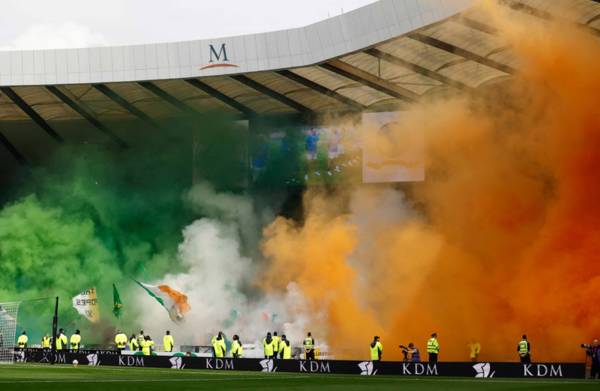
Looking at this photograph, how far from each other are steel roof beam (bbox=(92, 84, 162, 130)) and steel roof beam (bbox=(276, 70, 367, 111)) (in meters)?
10.1

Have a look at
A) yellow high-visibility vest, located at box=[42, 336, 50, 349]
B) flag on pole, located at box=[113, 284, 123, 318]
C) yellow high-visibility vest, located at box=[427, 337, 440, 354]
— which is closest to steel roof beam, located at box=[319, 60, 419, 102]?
yellow high-visibility vest, located at box=[427, 337, 440, 354]

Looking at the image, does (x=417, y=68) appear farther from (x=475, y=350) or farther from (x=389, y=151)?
(x=475, y=350)

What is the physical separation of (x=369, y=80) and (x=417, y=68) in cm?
279

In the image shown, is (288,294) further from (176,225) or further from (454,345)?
(454,345)

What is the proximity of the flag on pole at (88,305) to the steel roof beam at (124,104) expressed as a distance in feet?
34.9

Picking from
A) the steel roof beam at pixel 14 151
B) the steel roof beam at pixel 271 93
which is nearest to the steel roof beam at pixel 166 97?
the steel roof beam at pixel 271 93

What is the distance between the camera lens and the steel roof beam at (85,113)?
187 ft

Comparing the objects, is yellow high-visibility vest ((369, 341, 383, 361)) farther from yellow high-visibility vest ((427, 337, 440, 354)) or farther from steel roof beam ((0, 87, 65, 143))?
steel roof beam ((0, 87, 65, 143))

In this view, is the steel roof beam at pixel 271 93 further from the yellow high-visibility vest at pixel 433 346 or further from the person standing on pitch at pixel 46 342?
the yellow high-visibility vest at pixel 433 346

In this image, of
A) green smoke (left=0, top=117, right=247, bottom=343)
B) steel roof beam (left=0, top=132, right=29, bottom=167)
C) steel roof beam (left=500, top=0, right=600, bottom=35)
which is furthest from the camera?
steel roof beam (left=0, top=132, right=29, bottom=167)

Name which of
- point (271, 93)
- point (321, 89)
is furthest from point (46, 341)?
point (321, 89)

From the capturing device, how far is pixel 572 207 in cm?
3912

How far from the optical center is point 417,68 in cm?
5147

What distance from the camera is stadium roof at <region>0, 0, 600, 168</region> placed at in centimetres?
4600
